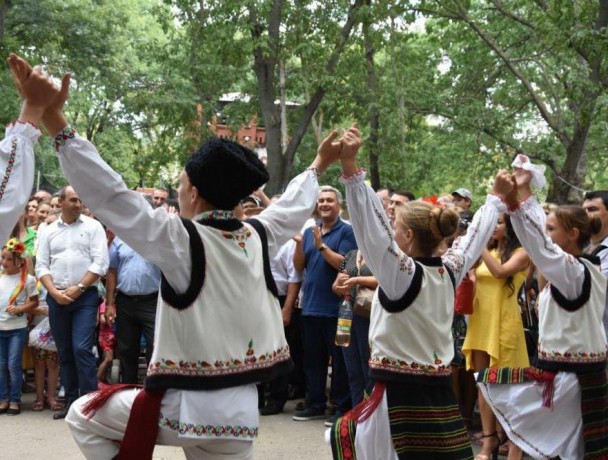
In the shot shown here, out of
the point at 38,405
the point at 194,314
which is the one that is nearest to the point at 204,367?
the point at 194,314

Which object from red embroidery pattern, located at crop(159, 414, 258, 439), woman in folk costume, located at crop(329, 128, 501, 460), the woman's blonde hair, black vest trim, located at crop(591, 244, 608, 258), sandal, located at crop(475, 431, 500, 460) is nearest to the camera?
red embroidery pattern, located at crop(159, 414, 258, 439)

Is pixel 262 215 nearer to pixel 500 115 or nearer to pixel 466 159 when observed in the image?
pixel 500 115

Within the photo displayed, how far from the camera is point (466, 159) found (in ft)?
72.4

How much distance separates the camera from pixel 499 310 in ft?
21.2

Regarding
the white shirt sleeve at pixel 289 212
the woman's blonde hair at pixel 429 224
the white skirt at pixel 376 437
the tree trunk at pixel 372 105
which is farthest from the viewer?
the tree trunk at pixel 372 105

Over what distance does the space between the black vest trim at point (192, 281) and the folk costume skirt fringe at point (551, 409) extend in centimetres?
271

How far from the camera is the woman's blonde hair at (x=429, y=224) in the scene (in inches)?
165

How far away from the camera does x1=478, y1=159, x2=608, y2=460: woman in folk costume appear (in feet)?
16.2

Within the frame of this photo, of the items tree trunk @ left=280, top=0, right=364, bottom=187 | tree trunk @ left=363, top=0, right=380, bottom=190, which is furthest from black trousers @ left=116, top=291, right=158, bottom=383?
tree trunk @ left=363, top=0, right=380, bottom=190

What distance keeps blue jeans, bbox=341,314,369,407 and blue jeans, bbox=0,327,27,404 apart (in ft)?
10.5

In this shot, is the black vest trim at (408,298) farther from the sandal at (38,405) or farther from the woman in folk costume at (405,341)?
the sandal at (38,405)

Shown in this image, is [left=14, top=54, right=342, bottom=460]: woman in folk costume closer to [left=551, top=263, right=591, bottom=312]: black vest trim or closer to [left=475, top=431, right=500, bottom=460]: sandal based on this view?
[left=551, top=263, right=591, bottom=312]: black vest trim

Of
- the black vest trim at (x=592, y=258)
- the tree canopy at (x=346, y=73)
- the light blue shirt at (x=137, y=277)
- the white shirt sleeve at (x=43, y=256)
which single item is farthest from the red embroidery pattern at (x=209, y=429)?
→ the tree canopy at (x=346, y=73)

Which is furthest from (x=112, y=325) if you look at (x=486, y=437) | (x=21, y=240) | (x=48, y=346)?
(x=486, y=437)
